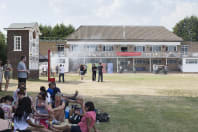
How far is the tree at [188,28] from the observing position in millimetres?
68000

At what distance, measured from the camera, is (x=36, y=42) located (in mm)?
24312

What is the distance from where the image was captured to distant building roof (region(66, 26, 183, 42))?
4816 centimetres

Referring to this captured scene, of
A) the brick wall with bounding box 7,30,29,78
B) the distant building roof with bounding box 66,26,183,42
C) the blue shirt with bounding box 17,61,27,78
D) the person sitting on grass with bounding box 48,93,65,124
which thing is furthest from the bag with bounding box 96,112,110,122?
the distant building roof with bounding box 66,26,183,42

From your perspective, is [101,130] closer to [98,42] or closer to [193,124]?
[193,124]

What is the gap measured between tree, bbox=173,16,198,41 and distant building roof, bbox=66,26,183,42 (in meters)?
18.3

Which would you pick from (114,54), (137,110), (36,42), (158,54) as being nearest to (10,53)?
(36,42)

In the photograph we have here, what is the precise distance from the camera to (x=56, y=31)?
214 ft

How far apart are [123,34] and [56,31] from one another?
22591 mm

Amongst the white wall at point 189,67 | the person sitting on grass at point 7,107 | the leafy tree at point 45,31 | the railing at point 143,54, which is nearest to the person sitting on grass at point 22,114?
the person sitting on grass at point 7,107

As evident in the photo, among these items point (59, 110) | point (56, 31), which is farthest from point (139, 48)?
point (59, 110)

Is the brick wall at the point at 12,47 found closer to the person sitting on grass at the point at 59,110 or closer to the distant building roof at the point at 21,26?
the distant building roof at the point at 21,26

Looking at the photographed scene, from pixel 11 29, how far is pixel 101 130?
60.5 feet

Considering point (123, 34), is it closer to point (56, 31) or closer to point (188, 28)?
point (56, 31)

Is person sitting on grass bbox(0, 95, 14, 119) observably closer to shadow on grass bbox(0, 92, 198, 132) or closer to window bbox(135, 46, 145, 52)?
shadow on grass bbox(0, 92, 198, 132)
